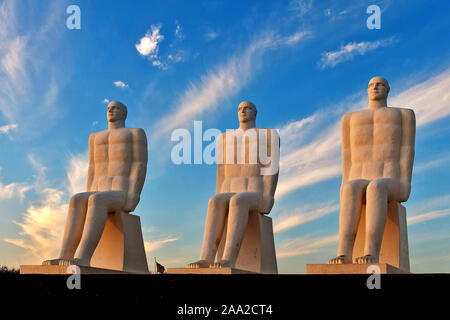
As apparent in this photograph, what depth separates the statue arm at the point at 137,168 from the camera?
1147cm

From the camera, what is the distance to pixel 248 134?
447 inches

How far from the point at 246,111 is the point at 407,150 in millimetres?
2851

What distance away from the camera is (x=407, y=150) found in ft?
33.8

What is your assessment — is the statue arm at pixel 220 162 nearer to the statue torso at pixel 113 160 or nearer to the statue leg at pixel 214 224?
the statue leg at pixel 214 224

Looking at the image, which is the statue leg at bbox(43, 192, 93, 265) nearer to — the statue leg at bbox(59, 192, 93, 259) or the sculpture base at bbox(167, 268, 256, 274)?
the statue leg at bbox(59, 192, 93, 259)

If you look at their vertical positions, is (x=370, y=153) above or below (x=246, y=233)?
above

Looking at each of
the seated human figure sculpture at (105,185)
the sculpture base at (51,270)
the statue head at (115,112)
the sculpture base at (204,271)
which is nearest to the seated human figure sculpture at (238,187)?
the sculpture base at (204,271)

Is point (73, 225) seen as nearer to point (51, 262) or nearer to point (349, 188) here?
point (51, 262)
